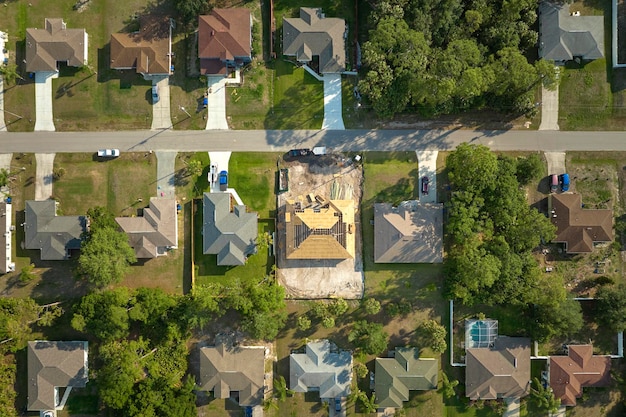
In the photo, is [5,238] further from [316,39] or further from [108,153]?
[316,39]

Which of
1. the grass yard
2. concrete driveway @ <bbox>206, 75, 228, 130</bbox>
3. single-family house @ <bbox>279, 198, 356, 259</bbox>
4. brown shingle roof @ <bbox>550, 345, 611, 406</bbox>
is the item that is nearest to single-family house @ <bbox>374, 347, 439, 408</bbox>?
single-family house @ <bbox>279, 198, 356, 259</bbox>

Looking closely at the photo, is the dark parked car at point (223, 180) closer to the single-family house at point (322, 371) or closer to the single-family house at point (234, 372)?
the single-family house at point (234, 372)

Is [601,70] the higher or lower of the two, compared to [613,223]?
higher

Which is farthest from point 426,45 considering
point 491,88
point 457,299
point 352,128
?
point 457,299

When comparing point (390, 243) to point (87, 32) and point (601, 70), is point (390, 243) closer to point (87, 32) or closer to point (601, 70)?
point (601, 70)

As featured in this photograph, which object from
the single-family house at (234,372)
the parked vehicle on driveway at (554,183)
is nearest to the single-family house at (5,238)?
the single-family house at (234,372)

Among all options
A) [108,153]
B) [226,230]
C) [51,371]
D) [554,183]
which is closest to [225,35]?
[108,153]

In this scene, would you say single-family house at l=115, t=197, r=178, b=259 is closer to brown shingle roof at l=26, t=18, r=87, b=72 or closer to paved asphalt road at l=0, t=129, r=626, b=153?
paved asphalt road at l=0, t=129, r=626, b=153
